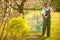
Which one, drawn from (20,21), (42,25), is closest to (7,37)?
(20,21)

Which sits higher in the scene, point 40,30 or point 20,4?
point 20,4

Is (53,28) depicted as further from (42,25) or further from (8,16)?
(8,16)

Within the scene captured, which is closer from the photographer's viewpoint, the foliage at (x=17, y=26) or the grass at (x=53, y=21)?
the foliage at (x=17, y=26)

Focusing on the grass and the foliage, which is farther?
the grass

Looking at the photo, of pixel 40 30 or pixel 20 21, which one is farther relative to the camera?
pixel 40 30

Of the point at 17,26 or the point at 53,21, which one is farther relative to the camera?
the point at 53,21

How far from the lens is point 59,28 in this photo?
15.2 ft

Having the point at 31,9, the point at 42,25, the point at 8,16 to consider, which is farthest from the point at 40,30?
the point at 8,16

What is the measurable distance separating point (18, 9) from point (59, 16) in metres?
0.65

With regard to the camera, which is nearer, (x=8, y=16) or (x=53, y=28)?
(x=8, y=16)

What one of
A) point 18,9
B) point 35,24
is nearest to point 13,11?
point 18,9

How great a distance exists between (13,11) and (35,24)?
496mm

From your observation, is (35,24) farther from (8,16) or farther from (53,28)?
(8,16)

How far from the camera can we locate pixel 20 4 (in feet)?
14.5
